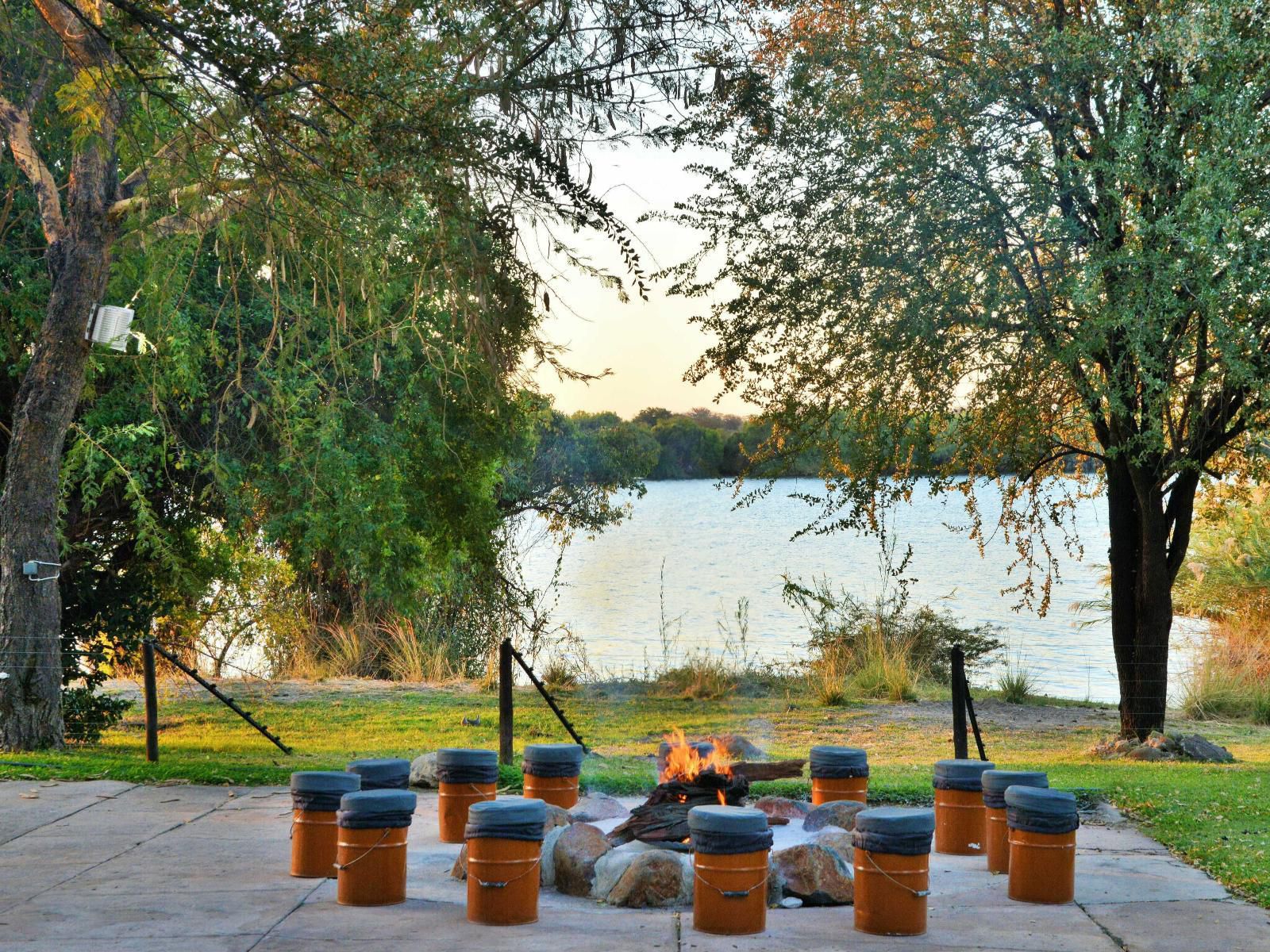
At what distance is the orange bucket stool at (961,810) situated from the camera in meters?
7.68

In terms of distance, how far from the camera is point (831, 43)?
11.3 m

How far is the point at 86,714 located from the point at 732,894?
9.26 metres

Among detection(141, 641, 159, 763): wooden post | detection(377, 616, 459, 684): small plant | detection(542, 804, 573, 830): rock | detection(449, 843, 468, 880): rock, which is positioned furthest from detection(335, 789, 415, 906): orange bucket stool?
detection(377, 616, 459, 684): small plant

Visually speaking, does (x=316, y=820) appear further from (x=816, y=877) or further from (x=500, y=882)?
(x=816, y=877)

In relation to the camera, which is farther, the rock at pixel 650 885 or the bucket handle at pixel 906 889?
the rock at pixel 650 885

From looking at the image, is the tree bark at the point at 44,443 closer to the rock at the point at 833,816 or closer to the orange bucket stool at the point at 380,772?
the orange bucket stool at the point at 380,772

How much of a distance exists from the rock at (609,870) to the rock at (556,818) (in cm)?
71

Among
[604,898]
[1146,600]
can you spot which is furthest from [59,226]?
[1146,600]

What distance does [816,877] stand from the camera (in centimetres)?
669

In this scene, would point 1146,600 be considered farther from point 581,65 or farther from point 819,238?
point 581,65

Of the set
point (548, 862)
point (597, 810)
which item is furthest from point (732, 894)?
point (597, 810)

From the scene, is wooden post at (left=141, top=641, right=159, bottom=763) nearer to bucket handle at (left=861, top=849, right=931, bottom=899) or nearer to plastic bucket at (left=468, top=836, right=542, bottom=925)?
plastic bucket at (left=468, top=836, right=542, bottom=925)

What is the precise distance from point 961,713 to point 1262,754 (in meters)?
5.03

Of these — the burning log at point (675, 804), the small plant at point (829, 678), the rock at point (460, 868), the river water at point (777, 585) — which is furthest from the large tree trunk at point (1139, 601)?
the rock at point (460, 868)
